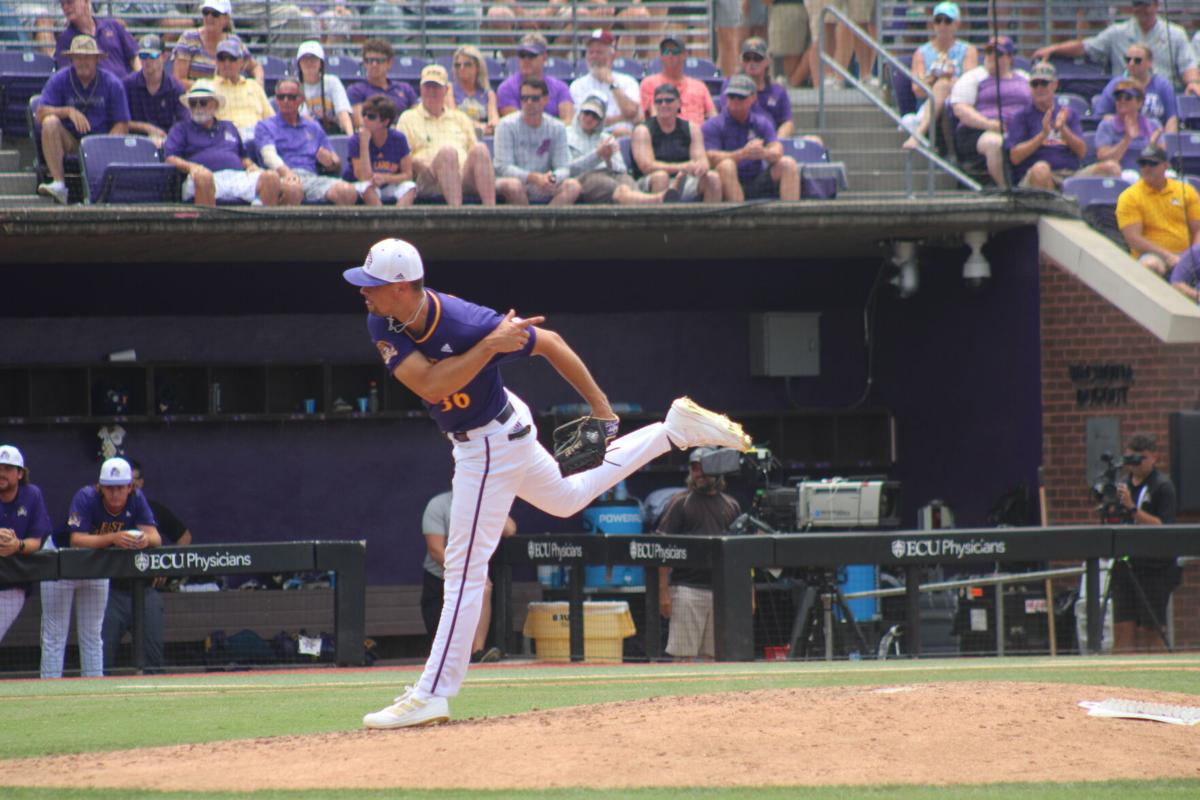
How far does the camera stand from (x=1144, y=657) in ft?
34.5

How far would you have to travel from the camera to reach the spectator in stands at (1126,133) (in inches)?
597

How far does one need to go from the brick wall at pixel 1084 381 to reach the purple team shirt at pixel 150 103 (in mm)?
7750

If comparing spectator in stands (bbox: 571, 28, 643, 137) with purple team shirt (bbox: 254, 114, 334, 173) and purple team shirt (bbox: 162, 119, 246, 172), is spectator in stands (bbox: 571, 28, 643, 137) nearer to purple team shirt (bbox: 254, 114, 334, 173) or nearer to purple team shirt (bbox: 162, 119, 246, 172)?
purple team shirt (bbox: 254, 114, 334, 173)

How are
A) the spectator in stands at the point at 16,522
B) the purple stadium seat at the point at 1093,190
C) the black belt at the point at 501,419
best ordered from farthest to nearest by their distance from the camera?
the purple stadium seat at the point at 1093,190 < the spectator in stands at the point at 16,522 < the black belt at the point at 501,419

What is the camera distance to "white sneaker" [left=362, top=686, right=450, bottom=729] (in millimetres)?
6520

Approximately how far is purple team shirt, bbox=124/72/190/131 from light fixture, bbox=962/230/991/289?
23.3 feet

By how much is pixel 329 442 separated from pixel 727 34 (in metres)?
5.98

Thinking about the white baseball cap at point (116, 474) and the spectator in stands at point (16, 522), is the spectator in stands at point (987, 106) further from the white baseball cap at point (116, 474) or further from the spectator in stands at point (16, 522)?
the spectator in stands at point (16, 522)

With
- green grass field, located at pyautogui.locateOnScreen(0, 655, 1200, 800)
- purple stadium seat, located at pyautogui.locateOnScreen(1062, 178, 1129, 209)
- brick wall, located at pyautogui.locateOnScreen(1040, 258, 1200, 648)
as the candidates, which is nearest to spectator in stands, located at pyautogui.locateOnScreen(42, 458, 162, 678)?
green grass field, located at pyautogui.locateOnScreen(0, 655, 1200, 800)

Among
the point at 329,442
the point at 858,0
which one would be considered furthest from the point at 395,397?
the point at 858,0

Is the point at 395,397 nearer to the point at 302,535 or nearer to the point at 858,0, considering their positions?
the point at 302,535

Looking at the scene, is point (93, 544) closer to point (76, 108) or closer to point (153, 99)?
point (76, 108)

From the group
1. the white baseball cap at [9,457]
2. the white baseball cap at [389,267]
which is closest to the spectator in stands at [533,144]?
the white baseball cap at [9,457]

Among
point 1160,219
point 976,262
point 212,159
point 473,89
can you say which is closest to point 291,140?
point 212,159
